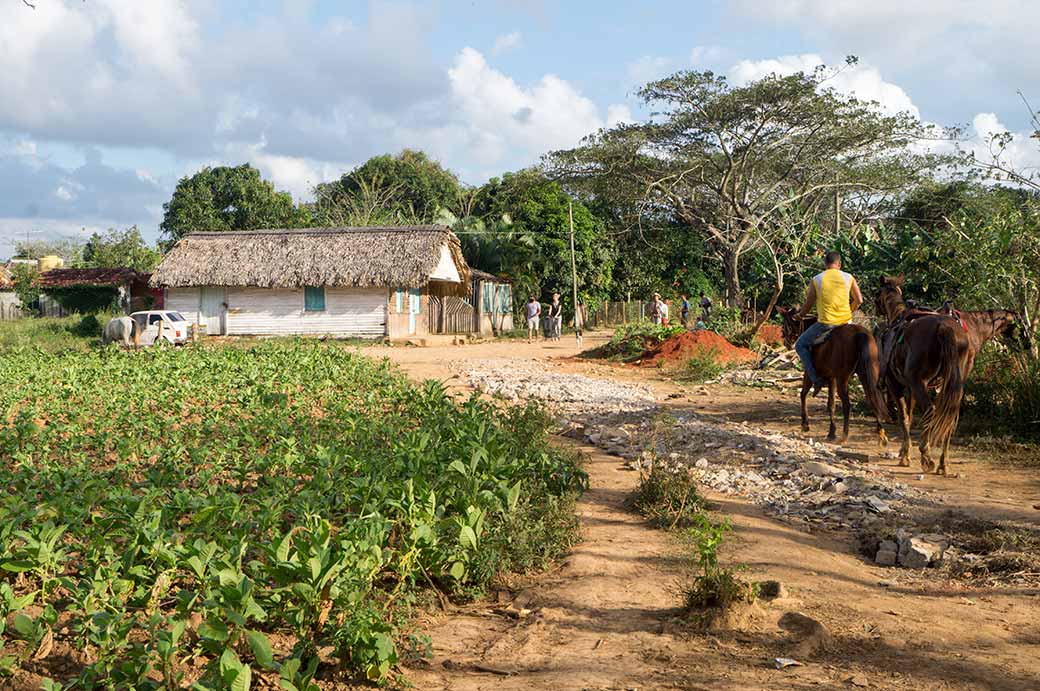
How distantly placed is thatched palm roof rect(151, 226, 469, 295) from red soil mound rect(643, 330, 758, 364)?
11204 millimetres

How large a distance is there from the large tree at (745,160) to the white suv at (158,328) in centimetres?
1570

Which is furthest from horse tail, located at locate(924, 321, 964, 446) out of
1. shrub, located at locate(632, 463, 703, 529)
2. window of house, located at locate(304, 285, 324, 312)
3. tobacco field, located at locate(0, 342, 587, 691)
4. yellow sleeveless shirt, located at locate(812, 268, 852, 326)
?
window of house, located at locate(304, 285, 324, 312)

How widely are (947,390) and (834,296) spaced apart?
2.05 m

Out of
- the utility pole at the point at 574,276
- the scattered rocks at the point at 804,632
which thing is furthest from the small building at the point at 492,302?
the scattered rocks at the point at 804,632

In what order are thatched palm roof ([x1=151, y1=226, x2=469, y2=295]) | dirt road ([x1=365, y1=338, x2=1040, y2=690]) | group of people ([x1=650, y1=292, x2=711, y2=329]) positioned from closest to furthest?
dirt road ([x1=365, y1=338, x2=1040, y2=690])
group of people ([x1=650, y1=292, x2=711, y2=329])
thatched palm roof ([x1=151, y1=226, x2=469, y2=295])

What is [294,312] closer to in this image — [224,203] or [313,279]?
[313,279]

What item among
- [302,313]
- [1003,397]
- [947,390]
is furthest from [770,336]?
[302,313]

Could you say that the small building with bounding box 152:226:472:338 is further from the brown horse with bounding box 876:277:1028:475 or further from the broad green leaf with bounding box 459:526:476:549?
the broad green leaf with bounding box 459:526:476:549

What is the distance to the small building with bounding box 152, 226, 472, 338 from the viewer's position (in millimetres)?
29031

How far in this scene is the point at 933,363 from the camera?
27.6ft

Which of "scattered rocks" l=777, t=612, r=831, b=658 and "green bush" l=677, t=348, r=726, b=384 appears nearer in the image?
"scattered rocks" l=777, t=612, r=831, b=658

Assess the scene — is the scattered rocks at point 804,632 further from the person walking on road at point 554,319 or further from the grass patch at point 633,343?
the person walking on road at point 554,319

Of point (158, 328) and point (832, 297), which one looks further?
point (158, 328)

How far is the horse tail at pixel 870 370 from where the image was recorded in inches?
358
